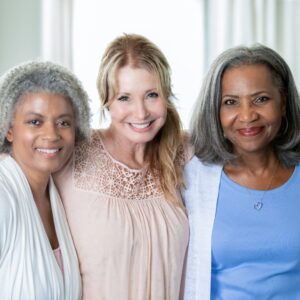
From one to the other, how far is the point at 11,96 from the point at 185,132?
Answer: 81 cm

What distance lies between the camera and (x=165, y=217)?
1.90m

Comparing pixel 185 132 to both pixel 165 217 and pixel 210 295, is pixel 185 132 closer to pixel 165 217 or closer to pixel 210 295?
pixel 165 217

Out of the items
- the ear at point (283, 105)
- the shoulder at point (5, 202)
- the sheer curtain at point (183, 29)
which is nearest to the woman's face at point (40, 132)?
the shoulder at point (5, 202)

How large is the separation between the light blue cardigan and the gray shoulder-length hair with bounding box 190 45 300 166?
2.9 inches

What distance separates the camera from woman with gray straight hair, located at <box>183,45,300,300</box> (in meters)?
1.78

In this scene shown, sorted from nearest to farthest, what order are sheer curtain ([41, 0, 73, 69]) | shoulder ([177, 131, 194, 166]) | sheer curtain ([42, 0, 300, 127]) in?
shoulder ([177, 131, 194, 166])
sheer curtain ([41, 0, 73, 69])
sheer curtain ([42, 0, 300, 127])

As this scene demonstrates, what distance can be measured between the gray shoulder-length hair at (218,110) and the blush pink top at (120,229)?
0.87 ft

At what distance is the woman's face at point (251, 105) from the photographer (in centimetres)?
179

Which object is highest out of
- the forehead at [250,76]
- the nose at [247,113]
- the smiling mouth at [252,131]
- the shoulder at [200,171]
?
the forehead at [250,76]

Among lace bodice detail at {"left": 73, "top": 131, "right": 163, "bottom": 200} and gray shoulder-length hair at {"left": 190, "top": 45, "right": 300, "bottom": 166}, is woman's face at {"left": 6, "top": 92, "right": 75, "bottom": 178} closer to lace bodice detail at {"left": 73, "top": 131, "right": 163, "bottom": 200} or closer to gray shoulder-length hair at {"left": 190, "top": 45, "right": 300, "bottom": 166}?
lace bodice detail at {"left": 73, "top": 131, "right": 163, "bottom": 200}

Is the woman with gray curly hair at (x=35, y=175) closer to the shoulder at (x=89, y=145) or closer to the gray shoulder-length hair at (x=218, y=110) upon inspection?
the shoulder at (x=89, y=145)

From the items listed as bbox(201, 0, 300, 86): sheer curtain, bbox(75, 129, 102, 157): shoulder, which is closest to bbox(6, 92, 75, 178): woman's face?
bbox(75, 129, 102, 157): shoulder

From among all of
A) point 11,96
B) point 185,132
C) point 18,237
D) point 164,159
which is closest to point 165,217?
point 164,159

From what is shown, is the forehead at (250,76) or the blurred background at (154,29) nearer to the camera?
the forehead at (250,76)
